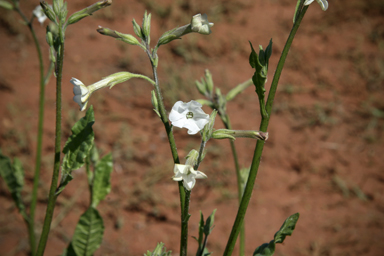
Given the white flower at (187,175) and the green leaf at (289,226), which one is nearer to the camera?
the white flower at (187,175)

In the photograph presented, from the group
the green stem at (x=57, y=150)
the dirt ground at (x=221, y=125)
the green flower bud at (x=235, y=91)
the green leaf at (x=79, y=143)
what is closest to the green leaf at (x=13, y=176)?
the green stem at (x=57, y=150)

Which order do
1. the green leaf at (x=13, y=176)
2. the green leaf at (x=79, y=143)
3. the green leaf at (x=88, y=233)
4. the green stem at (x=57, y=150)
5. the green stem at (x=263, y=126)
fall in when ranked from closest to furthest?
1. the green stem at (x=263, y=126)
2. the green stem at (x=57, y=150)
3. the green leaf at (x=79, y=143)
4. the green leaf at (x=88, y=233)
5. the green leaf at (x=13, y=176)

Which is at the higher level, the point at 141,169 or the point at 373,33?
the point at 373,33

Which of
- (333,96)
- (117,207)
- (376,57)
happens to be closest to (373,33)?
(376,57)

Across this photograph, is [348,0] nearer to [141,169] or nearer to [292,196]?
[292,196]

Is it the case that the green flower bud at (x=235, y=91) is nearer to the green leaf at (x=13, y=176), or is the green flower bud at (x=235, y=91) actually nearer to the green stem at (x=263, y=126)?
the green stem at (x=263, y=126)

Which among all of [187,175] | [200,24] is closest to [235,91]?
[200,24]

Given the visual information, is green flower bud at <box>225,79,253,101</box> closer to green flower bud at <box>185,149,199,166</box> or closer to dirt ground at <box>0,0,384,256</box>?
green flower bud at <box>185,149,199,166</box>

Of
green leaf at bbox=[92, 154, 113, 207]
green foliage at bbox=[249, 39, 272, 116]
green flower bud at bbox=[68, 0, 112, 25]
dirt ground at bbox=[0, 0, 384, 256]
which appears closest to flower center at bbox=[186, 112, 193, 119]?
green foliage at bbox=[249, 39, 272, 116]
